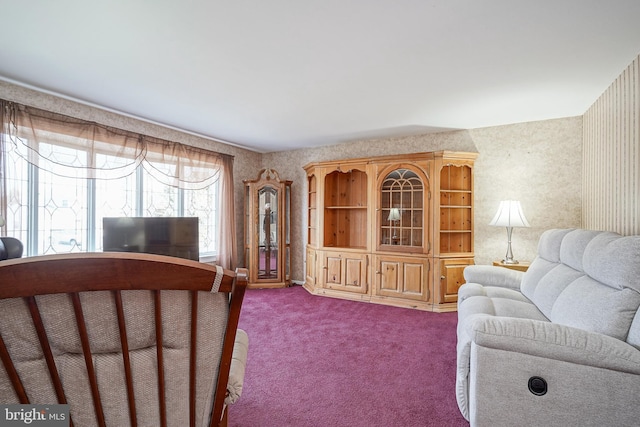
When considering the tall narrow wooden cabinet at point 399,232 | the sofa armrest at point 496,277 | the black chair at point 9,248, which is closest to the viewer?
the black chair at point 9,248

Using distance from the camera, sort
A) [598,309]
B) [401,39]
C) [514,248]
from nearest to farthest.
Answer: [598,309] < [401,39] < [514,248]

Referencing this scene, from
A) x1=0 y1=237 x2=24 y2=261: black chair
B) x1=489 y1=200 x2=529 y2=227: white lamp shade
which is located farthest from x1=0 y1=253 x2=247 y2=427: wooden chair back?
x1=489 y1=200 x2=529 y2=227: white lamp shade

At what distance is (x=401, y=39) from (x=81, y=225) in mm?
3606

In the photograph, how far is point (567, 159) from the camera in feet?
11.7

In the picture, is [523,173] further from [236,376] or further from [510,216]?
[236,376]

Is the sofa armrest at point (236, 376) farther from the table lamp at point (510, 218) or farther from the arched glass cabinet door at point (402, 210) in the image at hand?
the table lamp at point (510, 218)

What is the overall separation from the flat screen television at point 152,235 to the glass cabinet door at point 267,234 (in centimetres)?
129

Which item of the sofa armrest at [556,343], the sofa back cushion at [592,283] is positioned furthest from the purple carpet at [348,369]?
the sofa back cushion at [592,283]

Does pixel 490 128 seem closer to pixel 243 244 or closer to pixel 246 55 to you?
pixel 246 55

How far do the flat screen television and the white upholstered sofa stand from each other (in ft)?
10.8

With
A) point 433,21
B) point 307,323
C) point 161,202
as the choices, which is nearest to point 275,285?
point 307,323

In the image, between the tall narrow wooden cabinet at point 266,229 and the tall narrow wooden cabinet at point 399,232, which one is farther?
the tall narrow wooden cabinet at point 266,229

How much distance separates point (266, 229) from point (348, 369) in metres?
3.04

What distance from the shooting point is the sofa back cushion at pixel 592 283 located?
1474mm
